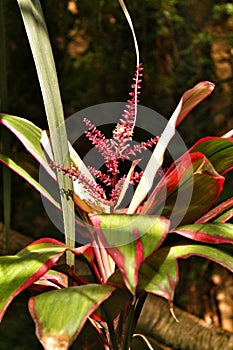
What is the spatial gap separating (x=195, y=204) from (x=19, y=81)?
5.05 feet

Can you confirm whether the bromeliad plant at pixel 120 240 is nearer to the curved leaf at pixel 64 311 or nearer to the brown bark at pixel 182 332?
the curved leaf at pixel 64 311

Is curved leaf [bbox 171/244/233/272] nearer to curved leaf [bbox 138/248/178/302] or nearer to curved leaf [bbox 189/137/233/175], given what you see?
curved leaf [bbox 138/248/178/302]

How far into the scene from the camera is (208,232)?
751 mm

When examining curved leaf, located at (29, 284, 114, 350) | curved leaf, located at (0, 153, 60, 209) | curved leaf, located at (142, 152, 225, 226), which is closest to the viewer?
curved leaf, located at (29, 284, 114, 350)

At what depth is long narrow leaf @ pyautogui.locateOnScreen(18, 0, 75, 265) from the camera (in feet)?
2.63

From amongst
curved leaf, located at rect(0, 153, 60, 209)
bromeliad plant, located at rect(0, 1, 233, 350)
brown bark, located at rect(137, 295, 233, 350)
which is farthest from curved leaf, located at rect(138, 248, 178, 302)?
brown bark, located at rect(137, 295, 233, 350)

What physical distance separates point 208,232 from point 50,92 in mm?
276

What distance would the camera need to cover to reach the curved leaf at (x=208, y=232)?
29.2 inches

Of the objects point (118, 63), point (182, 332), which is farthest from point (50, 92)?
point (118, 63)

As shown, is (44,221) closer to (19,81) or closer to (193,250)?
(19,81)

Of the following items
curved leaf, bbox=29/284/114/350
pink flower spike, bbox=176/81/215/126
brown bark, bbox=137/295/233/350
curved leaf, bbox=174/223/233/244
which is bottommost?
brown bark, bbox=137/295/233/350

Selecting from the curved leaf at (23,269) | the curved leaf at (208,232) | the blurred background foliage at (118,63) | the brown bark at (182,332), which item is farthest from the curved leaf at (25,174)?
the blurred background foliage at (118,63)

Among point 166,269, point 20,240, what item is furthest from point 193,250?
point 20,240

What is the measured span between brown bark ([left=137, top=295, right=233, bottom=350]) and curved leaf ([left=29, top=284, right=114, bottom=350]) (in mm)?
684
